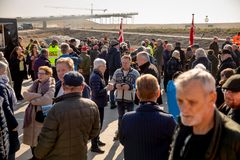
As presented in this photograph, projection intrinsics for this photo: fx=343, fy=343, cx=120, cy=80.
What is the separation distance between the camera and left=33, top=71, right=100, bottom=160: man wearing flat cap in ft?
12.3

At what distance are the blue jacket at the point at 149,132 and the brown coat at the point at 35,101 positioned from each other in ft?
6.56

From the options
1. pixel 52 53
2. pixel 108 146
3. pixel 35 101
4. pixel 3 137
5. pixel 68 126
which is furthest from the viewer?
pixel 52 53

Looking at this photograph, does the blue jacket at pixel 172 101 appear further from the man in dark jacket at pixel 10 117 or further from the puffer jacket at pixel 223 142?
the puffer jacket at pixel 223 142

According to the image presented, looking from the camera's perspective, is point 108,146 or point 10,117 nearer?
point 10,117

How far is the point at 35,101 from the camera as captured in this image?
17.0 feet

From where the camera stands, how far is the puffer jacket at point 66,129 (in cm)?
373

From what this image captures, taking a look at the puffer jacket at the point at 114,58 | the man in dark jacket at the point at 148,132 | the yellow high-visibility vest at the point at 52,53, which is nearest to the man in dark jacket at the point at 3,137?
the man in dark jacket at the point at 148,132

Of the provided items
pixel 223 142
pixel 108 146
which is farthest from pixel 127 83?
pixel 223 142

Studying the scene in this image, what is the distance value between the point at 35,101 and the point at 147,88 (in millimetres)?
2162

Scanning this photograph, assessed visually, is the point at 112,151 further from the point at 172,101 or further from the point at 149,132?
the point at 149,132

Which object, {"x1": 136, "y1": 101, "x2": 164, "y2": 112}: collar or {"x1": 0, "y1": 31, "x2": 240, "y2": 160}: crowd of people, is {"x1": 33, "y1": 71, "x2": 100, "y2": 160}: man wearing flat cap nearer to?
{"x1": 0, "y1": 31, "x2": 240, "y2": 160}: crowd of people

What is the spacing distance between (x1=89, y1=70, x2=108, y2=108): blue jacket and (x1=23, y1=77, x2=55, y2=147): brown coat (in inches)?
48.9

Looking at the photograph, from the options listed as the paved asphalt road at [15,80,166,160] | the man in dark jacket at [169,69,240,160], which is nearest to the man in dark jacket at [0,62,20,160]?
the paved asphalt road at [15,80,166,160]

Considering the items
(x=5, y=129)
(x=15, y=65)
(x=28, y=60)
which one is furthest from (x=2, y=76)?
(x=28, y=60)
